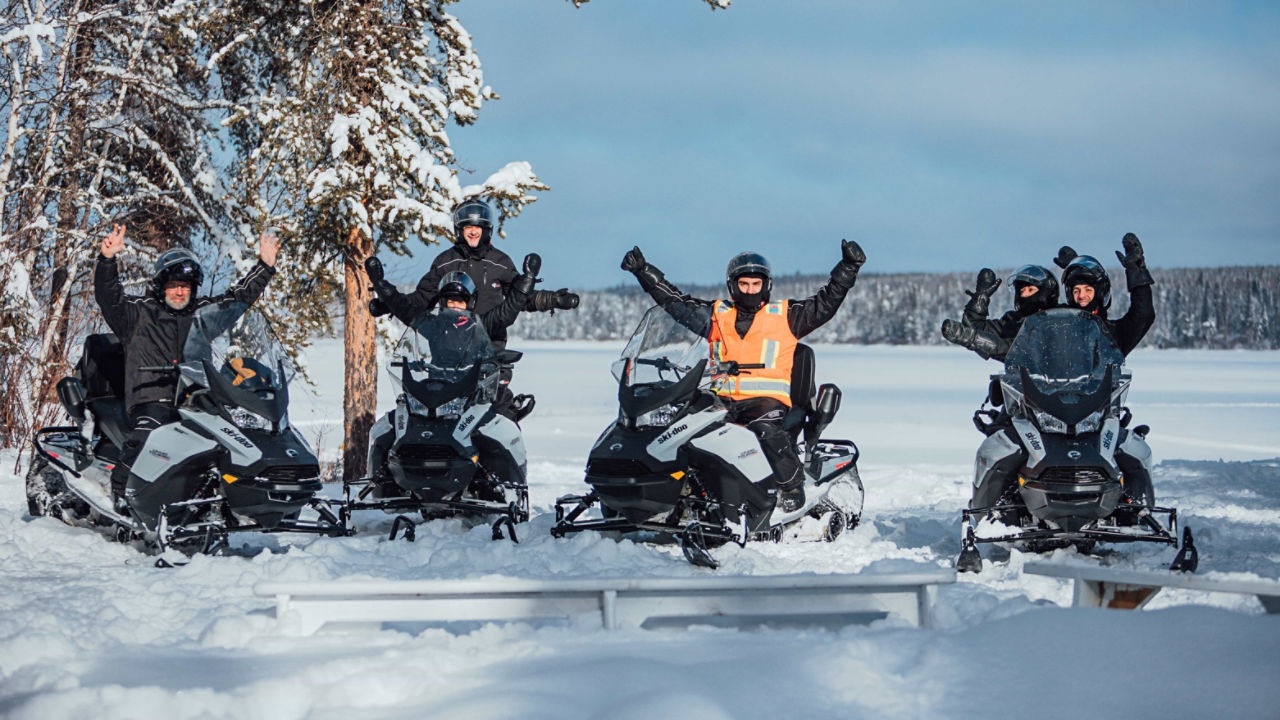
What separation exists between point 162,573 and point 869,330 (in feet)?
330

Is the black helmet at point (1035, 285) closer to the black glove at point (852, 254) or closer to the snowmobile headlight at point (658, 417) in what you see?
the black glove at point (852, 254)

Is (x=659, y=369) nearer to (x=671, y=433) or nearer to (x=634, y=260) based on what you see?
(x=671, y=433)

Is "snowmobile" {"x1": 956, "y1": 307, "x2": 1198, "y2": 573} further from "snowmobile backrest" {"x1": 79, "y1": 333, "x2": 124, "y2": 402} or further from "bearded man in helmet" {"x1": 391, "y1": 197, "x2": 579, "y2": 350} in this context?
"snowmobile backrest" {"x1": 79, "y1": 333, "x2": 124, "y2": 402}

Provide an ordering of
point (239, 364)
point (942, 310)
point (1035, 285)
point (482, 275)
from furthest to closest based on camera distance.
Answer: point (942, 310), point (482, 275), point (1035, 285), point (239, 364)

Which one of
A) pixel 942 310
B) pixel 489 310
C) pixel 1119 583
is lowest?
pixel 1119 583

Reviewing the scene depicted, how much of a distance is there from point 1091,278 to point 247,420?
5133 millimetres

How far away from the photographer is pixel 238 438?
6207 mm

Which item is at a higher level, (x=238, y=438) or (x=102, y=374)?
(x=102, y=374)

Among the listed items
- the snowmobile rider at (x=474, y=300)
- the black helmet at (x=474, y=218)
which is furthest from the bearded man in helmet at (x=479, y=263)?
the snowmobile rider at (x=474, y=300)

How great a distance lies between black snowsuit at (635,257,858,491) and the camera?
263 inches

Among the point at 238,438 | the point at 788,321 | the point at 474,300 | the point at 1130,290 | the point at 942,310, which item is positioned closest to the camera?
the point at 238,438

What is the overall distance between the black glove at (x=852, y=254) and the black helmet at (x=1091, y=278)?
1.28 m

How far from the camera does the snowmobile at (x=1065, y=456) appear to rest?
6348 mm

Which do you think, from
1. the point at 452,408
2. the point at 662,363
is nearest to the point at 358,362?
the point at 452,408
